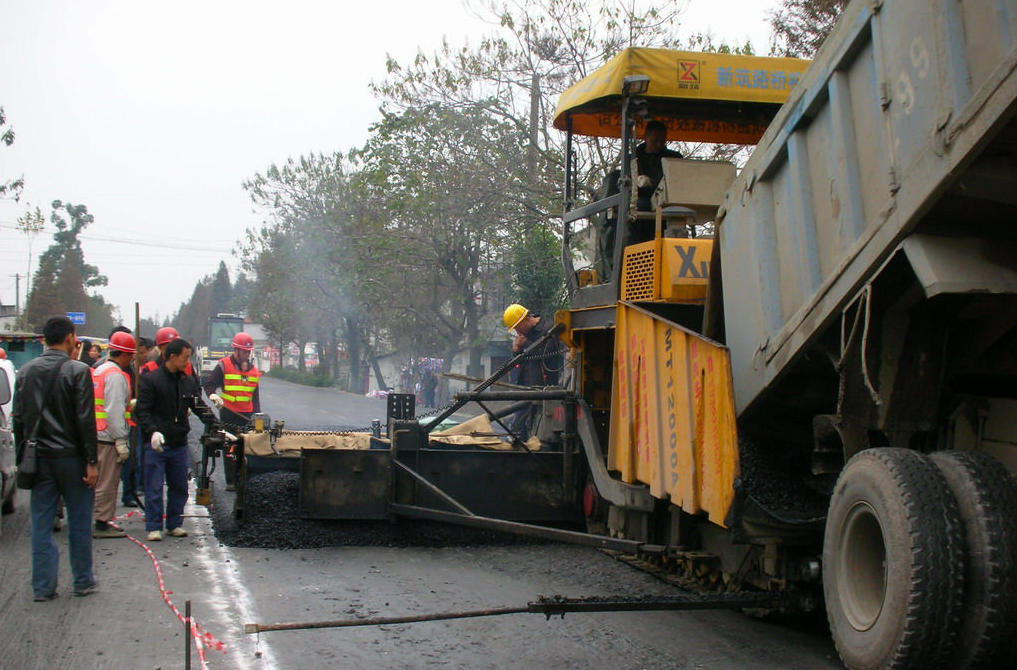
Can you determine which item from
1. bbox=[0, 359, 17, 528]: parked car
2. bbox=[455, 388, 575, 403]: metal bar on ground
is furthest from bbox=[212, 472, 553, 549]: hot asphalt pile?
bbox=[0, 359, 17, 528]: parked car

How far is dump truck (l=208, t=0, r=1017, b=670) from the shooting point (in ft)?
11.4

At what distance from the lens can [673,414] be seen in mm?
5309

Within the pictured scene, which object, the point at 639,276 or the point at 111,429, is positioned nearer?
the point at 639,276

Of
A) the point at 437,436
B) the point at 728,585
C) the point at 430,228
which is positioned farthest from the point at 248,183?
the point at 728,585

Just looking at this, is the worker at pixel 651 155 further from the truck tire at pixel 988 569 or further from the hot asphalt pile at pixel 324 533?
the truck tire at pixel 988 569

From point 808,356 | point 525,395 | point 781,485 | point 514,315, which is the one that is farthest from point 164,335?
point 808,356

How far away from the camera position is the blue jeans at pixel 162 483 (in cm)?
815

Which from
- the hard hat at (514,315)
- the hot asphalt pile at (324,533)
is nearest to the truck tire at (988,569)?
the hot asphalt pile at (324,533)

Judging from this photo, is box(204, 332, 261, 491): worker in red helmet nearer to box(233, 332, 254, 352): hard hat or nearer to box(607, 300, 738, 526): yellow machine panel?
box(233, 332, 254, 352): hard hat

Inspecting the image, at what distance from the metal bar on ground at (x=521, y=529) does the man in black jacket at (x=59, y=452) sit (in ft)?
7.50

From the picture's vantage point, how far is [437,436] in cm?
872

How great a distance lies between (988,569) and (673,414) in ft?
6.86

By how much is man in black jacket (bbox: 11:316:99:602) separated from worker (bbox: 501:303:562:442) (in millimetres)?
3803

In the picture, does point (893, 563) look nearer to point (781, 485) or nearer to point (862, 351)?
point (862, 351)
